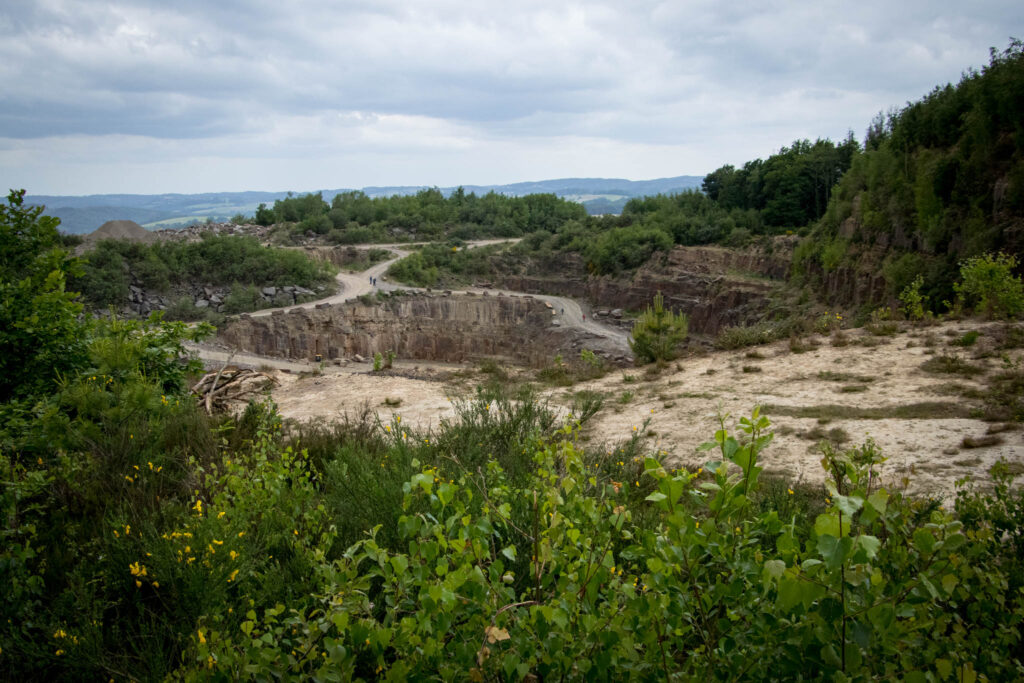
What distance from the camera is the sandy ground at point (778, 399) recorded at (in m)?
6.48

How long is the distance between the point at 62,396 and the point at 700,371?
10189 millimetres

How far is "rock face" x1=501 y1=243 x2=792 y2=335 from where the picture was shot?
40.8 meters

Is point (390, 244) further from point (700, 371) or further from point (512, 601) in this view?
point (512, 601)

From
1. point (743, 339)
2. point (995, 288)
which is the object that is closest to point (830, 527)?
Answer: point (743, 339)

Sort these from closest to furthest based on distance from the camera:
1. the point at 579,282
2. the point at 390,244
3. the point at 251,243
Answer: the point at 251,243, the point at 579,282, the point at 390,244

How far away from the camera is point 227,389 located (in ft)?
34.6

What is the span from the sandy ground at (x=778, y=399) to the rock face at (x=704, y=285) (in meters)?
28.2

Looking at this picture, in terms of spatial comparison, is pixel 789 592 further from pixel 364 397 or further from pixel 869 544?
pixel 364 397

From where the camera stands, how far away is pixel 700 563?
1849 mm

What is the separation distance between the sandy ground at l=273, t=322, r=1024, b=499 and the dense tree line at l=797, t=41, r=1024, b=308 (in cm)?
1619

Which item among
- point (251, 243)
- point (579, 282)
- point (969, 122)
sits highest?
point (969, 122)

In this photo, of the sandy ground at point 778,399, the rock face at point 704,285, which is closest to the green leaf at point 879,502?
the sandy ground at point 778,399

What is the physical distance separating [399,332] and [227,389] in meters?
29.2

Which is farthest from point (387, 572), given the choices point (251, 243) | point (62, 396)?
point (251, 243)
